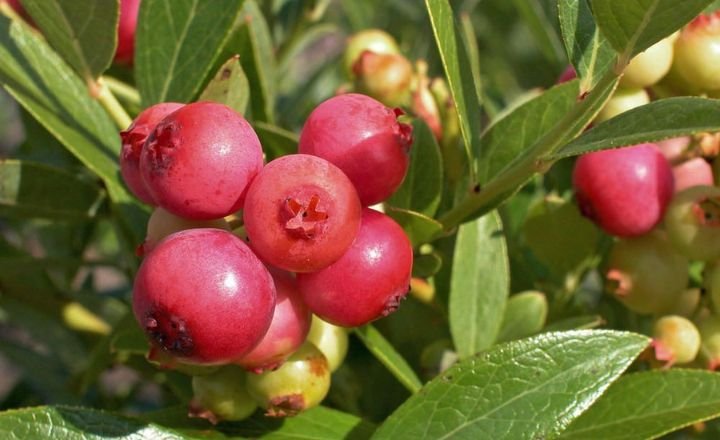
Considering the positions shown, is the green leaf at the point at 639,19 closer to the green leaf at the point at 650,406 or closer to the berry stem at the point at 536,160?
the berry stem at the point at 536,160

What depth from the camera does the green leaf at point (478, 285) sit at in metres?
1.27

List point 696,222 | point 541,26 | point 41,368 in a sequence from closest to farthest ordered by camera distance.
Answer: point 696,222 < point 541,26 < point 41,368

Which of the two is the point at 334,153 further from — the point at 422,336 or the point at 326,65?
the point at 326,65

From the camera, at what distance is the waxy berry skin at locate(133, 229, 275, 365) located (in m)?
0.81

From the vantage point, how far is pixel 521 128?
117cm

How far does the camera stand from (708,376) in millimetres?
1024

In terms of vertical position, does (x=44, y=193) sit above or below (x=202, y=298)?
below

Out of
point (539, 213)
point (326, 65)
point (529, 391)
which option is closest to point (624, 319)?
point (539, 213)

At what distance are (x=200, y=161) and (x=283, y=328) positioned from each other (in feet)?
0.59

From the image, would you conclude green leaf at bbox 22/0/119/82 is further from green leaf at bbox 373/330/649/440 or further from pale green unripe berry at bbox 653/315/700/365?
pale green unripe berry at bbox 653/315/700/365

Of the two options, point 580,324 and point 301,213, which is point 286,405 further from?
point 580,324

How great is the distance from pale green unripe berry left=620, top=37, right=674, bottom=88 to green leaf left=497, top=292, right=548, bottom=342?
307 millimetres

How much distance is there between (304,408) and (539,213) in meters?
0.51

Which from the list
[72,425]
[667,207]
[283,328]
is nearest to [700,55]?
[667,207]
